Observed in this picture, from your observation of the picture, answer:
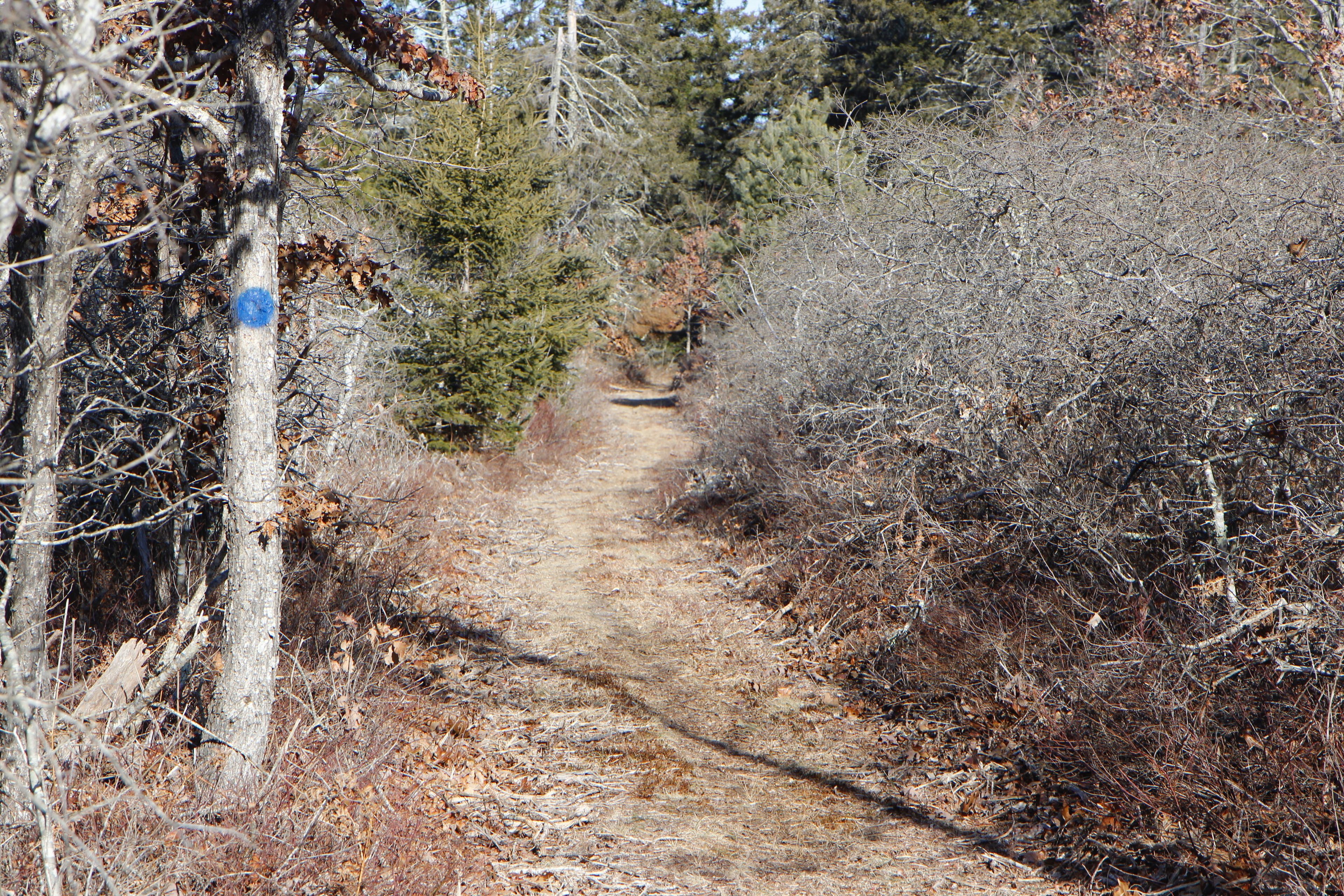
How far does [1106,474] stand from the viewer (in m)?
6.22

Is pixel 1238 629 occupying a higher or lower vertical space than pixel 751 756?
higher

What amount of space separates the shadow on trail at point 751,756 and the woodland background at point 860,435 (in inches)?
12.5

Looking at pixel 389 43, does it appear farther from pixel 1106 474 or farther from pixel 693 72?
pixel 693 72

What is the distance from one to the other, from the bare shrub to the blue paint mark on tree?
14.4 feet

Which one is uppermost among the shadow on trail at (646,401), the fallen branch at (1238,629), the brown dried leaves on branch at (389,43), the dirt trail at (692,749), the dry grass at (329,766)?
the brown dried leaves on branch at (389,43)

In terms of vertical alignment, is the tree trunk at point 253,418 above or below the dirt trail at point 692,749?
above

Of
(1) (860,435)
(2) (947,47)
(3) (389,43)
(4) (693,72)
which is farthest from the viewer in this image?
(4) (693,72)

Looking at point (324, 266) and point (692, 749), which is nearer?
point (324, 266)

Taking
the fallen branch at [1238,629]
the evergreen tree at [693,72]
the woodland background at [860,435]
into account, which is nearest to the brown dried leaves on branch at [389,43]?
the woodland background at [860,435]

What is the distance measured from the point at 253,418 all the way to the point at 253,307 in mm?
505

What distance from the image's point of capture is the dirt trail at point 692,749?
14.9 ft

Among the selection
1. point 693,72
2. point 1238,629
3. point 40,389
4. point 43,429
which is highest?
point 693,72

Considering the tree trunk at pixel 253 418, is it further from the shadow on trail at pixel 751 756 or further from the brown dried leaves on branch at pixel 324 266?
the shadow on trail at pixel 751 756

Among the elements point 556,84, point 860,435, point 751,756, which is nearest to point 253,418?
point 751,756
